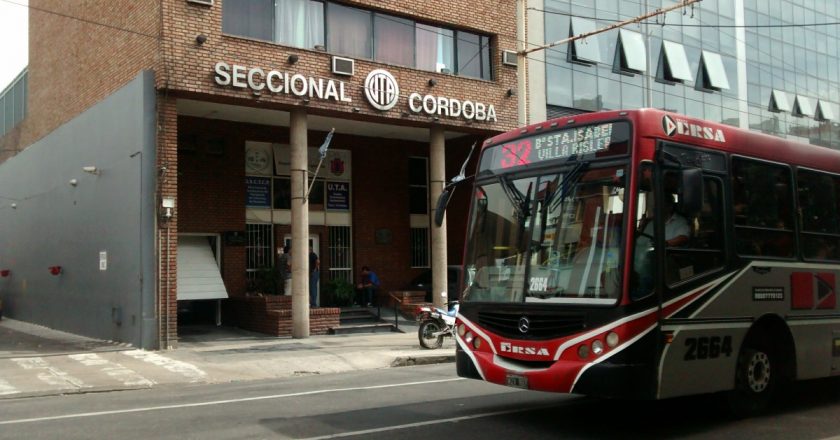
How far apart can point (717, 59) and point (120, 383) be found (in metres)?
24.6

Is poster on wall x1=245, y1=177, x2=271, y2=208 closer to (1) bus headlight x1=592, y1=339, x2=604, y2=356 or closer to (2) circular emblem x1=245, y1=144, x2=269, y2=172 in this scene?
(2) circular emblem x1=245, y1=144, x2=269, y2=172

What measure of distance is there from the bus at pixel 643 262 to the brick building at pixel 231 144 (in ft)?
32.5

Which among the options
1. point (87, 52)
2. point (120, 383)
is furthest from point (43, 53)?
point (120, 383)

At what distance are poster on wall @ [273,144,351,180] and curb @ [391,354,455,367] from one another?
369 inches

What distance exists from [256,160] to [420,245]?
631cm

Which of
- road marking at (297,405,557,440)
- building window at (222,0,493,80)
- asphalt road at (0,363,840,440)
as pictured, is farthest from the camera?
building window at (222,0,493,80)

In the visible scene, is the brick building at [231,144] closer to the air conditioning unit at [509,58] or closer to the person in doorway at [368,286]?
the air conditioning unit at [509,58]

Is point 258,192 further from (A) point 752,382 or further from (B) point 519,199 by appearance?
(A) point 752,382

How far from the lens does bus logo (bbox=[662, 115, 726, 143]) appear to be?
7.56 metres

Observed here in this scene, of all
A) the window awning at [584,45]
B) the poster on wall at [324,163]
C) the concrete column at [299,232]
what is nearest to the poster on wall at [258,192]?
the poster on wall at [324,163]

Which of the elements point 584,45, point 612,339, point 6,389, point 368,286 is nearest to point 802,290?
point 612,339

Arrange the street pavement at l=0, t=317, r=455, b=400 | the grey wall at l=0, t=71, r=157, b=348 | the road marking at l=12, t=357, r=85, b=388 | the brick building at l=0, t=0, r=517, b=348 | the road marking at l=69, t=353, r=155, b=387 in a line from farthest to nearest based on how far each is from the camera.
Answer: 1. the brick building at l=0, t=0, r=517, b=348
2. the grey wall at l=0, t=71, r=157, b=348
3. the street pavement at l=0, t=317, r=455, b=400
4. the road marking at l=69, t=353, r=155, b=387
5. the road marking at l=12, t=357, r=85, b=388

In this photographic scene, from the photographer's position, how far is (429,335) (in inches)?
665

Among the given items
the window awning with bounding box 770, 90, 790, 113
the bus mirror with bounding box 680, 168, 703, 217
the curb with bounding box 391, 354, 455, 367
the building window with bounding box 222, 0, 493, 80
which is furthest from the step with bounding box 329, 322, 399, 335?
the window awning with bounding box 770, 90, 790, 113
